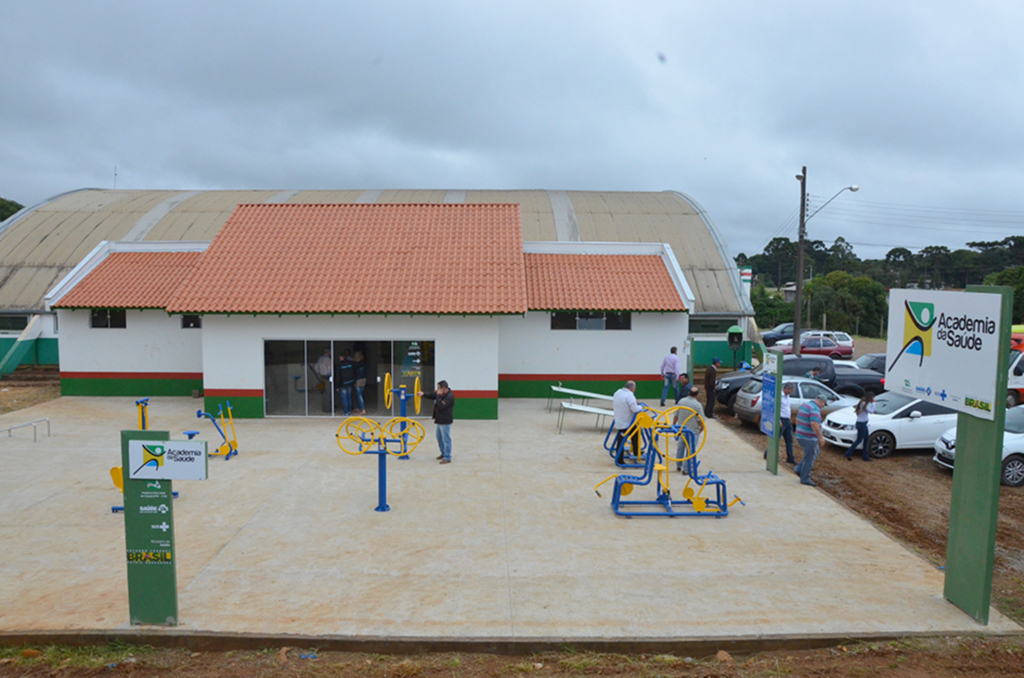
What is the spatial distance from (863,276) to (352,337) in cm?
5481

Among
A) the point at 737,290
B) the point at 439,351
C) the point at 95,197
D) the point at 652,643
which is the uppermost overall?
the point at 95,197

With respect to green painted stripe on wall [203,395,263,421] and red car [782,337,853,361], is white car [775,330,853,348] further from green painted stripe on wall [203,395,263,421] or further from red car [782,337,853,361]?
green painted stripe on wall [203,395,263,421]

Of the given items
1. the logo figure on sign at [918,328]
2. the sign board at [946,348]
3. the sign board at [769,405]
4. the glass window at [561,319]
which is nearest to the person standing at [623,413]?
the sign board at [769,405]

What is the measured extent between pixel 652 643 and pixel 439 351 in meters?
12.2

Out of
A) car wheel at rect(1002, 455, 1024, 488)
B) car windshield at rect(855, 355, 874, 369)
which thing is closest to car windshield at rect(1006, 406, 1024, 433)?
car wheel at rect(1002, 455, 1024, 488)

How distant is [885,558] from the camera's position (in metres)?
9.20

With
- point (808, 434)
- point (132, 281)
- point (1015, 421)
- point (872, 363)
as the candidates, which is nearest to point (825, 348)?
point (872, 363)

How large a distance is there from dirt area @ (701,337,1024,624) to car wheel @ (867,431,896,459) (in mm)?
194

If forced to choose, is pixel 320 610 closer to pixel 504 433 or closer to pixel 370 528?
pixel 370 528

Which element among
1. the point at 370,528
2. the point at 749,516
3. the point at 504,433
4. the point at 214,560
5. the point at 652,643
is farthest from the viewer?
the point at 504,433

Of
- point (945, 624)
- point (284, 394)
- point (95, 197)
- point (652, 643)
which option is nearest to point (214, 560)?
point (652, 643)

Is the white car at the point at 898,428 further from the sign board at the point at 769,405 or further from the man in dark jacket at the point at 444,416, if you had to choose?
the man in dark jacket at the point at 444,416

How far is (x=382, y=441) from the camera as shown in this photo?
10797 millimetres

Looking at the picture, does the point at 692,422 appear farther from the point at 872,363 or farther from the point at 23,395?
the point at 23,395
